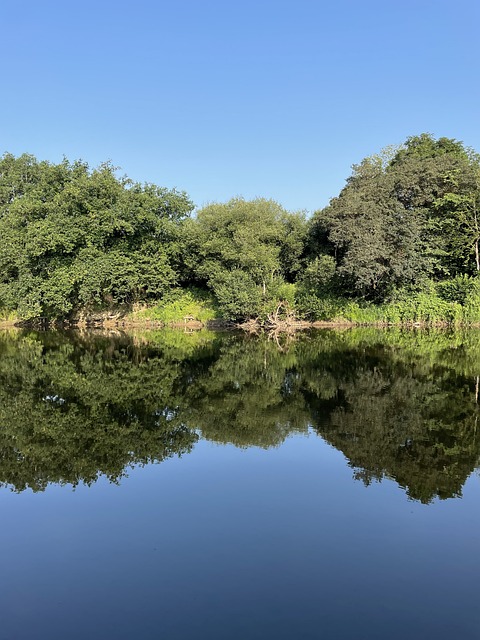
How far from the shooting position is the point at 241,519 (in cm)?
688

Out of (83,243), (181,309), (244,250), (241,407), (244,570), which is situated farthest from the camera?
(181,309)

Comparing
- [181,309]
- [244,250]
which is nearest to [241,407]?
[244,250]

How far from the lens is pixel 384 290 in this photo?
96.1ft

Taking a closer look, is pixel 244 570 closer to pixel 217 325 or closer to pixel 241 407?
pixel 241 407

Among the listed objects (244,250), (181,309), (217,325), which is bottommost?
(217,325)

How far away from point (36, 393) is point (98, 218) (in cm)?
1809

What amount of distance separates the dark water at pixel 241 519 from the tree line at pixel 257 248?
13.8m

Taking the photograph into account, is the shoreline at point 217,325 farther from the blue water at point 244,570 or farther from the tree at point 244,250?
the blue water at point 244,570

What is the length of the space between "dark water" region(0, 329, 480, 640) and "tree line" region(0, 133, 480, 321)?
13.8 m

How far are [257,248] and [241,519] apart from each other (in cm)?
2345

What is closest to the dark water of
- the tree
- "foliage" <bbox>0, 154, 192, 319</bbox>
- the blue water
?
the blue water

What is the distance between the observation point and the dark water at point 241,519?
4949mm

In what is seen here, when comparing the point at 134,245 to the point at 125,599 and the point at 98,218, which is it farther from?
the point at 125,599

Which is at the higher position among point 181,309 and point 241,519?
point 181,309
